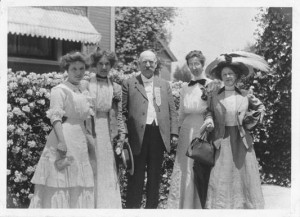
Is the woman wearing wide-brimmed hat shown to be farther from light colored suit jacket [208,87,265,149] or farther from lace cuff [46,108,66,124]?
lace cuff [46,108,66,124]

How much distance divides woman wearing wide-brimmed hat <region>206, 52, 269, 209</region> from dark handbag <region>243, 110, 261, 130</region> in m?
0.03

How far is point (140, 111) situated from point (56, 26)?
19.1 feet

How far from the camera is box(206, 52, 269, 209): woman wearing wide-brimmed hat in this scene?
465 cm

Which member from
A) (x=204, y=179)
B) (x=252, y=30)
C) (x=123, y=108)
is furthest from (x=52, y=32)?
(x=204, y=179)

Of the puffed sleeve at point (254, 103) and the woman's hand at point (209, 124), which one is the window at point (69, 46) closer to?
→ the woman's hand at point (209, 124)

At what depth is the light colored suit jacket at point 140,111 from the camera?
16.1 feet

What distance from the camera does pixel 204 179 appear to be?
491 centimetres

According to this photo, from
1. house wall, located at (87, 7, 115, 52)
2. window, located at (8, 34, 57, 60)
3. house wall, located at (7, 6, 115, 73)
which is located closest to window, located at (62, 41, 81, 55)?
house wall, located at (7, 6, 115, 73)

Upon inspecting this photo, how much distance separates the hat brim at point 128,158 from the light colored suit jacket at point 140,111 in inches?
3.2

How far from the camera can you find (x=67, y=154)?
453 centimetres
